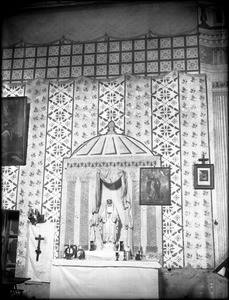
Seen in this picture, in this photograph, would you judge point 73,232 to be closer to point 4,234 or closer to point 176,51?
point 4,234

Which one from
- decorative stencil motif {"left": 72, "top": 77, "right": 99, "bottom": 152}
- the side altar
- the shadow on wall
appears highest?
decorative stencil motif {"left": 72, "top": 77, "right": 99, "bottom": 152}

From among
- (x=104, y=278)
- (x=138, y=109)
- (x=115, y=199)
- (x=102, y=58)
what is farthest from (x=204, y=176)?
(x=102, y=58)

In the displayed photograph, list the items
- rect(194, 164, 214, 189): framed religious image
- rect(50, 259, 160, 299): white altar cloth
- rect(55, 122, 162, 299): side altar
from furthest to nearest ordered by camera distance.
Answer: rect(194, 164, 214, 189): framed religious image < rect(55, 122, 162, 299): side altar < rect(50, 259, 160, 299): white altar cloth

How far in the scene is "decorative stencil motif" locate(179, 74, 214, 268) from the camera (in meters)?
7.63

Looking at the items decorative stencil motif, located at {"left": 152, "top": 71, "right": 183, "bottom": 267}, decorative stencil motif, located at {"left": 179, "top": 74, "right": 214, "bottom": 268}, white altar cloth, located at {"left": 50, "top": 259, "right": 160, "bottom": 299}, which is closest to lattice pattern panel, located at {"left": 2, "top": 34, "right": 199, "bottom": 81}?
decorative stencil motif, located at {"left": 152, "top": 71, "right": 183, "bottom": 267}

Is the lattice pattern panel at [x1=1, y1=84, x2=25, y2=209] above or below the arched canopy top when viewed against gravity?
below

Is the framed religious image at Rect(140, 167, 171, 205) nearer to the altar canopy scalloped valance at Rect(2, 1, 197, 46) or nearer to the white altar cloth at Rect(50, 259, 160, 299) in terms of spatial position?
the white altar cloth at Rect(50, 259, 160, 299)

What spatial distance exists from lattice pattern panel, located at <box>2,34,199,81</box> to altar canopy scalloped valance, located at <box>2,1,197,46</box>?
7.3 inches

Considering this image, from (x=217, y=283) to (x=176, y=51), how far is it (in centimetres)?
516

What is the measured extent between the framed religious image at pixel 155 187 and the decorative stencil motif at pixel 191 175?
1.18 feet

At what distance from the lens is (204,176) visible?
795 centimetres

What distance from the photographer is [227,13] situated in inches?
185

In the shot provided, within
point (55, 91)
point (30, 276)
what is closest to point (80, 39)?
point (55, 91)

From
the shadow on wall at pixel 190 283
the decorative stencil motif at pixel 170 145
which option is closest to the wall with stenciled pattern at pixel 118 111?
the decorative stencil motif at pixel 170 145
